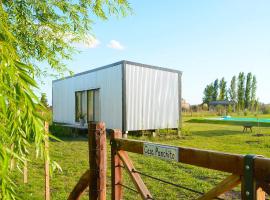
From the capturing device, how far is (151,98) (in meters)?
16.9

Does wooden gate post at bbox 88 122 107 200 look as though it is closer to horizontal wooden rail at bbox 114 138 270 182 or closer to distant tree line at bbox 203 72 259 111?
horizontal wooden rail at bbox 114 138 270 182

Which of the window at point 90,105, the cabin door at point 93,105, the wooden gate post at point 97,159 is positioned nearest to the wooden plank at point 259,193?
the wooden gate post at point 97,159

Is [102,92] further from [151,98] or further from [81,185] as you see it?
[81,185]

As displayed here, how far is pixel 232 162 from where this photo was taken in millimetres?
2176

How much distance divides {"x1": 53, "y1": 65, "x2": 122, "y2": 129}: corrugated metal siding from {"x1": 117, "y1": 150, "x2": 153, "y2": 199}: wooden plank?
39.2ft

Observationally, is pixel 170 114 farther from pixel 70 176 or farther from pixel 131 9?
pixel 131 9

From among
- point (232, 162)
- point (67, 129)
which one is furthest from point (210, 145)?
point (232, 162)

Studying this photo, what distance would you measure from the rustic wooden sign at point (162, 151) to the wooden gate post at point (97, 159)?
701 mm

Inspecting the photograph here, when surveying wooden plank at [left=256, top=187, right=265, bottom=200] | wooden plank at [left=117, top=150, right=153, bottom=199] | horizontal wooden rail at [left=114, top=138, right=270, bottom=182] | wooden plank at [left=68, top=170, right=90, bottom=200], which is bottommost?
wooden plank at [left=68, top=170, right=90, bottom=200]

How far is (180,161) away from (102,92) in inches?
588

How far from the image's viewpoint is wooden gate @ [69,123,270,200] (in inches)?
79.1

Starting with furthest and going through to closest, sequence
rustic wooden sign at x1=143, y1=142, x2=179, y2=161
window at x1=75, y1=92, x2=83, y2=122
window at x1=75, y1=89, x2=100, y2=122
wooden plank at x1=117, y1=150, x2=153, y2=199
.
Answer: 1. window at x1=75, y1=92, x2=83, y2=122
2. window at x1=75, y1=89, x2=100, y2=122
3. wooden plank at x1=117, y1=150, x2=153, y2=199
4. rustic wooden sign at x1=143, y1=142, x2=179, y2=161

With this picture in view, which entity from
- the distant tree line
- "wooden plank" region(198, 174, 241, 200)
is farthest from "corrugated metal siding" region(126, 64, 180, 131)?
the distant tree line

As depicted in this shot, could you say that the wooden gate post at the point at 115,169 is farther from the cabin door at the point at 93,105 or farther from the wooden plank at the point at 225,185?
the cabin door at the point at 93,105
